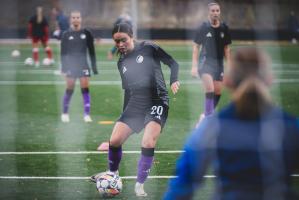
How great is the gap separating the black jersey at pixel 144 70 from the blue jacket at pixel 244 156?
350 cm

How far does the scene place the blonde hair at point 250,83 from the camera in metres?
3.25

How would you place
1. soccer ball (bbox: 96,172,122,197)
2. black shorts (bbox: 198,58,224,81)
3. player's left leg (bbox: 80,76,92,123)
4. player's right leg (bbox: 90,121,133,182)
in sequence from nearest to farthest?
soccer ball (bbox: 96,172,122,197), player's right leg (bbox: 90,121,133,182), black shorts (bbox: 198,58,224,81), player's left leg (bbox: 80,76,92,123)

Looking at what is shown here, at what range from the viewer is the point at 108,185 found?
21.7 ft

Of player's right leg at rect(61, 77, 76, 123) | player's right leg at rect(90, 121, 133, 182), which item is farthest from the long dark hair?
player's right leg at rect(61, 77, 76, 123)

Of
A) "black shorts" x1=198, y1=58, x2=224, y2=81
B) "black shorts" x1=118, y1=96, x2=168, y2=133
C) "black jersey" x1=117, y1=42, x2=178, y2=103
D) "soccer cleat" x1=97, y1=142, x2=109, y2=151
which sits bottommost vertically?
"soccer cleat" x1=97, y1=142, x2=109, y2=151

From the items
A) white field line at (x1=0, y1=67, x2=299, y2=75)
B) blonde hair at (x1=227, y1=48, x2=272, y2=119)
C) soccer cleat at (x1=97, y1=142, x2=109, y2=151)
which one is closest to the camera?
blonde hair at (x1=227, y1=48, x2=272, y2=119)

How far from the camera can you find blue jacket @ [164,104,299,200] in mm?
3348

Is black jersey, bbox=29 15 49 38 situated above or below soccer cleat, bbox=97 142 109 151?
above

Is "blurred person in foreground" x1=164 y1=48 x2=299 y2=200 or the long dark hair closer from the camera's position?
"blurred person in foreground" x1=164 y1=48 x2=299 y2=200

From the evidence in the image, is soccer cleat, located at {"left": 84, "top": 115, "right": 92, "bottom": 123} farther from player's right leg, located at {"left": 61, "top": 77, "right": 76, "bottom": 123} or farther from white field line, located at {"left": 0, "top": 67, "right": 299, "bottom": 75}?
white field line, located at {"left": 0, "top": 67, "right": 299, "bottom": 75}

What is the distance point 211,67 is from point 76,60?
8.02ft

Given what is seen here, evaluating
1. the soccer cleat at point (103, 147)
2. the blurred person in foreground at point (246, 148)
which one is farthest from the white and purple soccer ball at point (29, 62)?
the blurred person in foreground at point (246, 148)

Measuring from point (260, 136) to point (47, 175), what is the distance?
4.59m

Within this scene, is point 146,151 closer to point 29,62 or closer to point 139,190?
point 139,190
